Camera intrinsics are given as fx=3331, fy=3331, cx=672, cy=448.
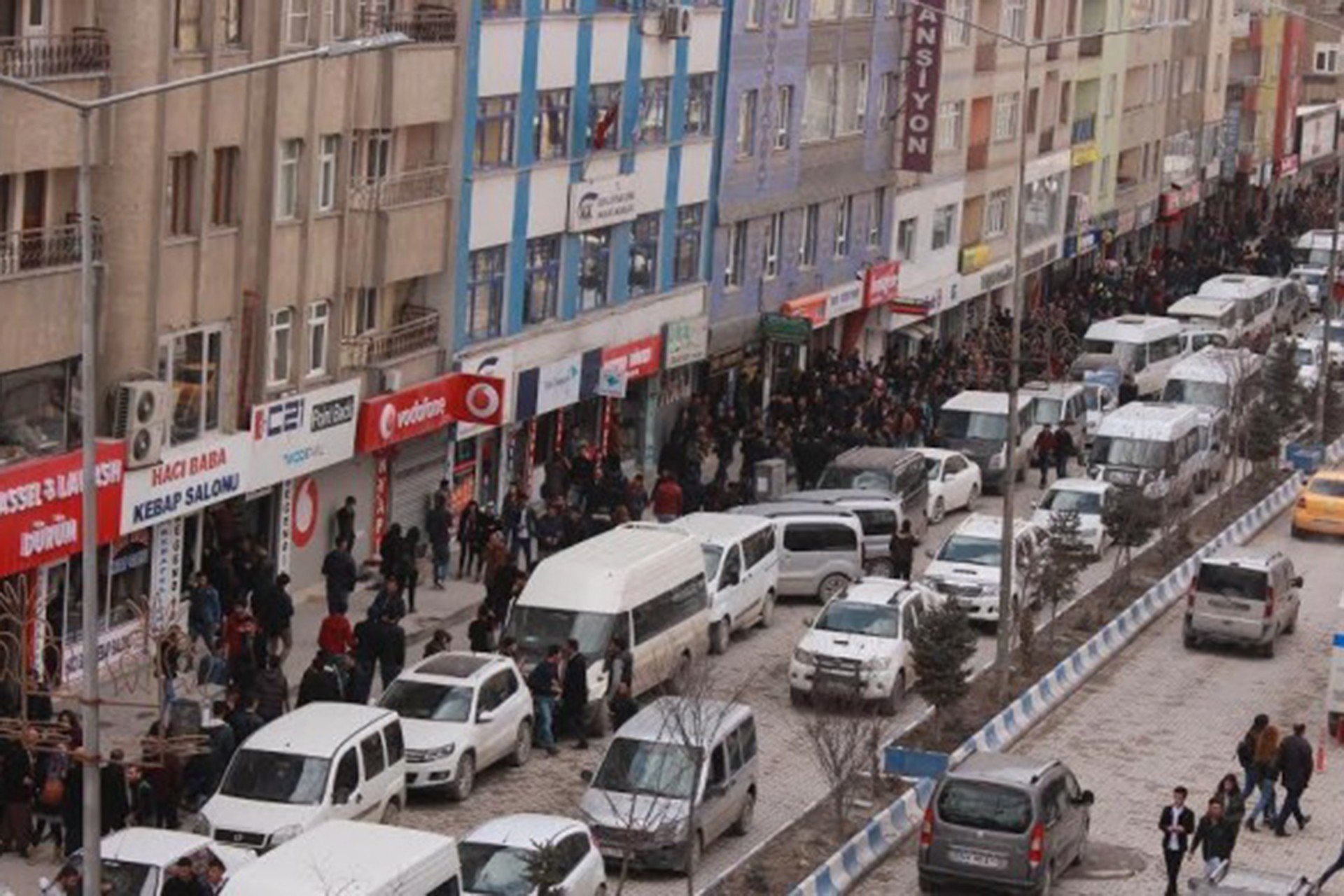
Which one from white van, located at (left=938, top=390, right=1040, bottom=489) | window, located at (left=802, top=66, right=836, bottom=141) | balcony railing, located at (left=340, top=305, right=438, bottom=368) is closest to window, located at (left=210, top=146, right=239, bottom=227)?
balcony railing, located at (left=340, top=305, right=438, bottom=368)

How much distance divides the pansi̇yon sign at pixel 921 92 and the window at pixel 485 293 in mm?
24158

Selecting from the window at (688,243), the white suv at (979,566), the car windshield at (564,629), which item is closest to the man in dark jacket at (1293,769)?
the car windshield at (564,629)

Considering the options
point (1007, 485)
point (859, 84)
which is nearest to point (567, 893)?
point (1007, 485)

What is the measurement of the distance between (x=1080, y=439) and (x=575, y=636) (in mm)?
31198

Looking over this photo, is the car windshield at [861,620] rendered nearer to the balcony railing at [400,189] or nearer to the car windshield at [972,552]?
the car windshield at [972,552]

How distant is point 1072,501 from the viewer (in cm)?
6256

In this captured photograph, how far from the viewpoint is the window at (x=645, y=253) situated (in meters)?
66.2

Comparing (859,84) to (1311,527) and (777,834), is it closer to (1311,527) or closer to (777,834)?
(1311,527)

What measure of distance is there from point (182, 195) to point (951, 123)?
4316cm

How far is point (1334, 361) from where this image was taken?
86.9 metres

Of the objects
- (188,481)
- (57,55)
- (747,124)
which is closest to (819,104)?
(747,124)

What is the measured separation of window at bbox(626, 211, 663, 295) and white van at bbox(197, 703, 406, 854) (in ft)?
94.5

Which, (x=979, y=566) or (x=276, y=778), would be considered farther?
(x=979, y=566)

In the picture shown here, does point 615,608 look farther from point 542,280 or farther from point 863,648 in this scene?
point 542,280
